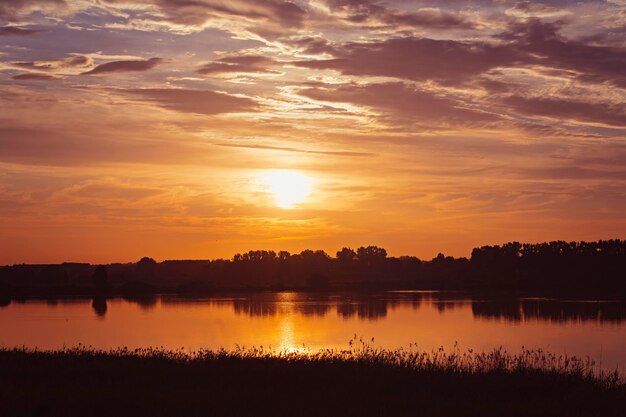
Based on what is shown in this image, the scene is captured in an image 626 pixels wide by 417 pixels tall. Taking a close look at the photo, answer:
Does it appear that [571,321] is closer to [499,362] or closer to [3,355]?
[499,362]

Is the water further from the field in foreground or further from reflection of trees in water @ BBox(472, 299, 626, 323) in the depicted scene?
the field in foreground

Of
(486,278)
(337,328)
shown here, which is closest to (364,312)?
(337,328)

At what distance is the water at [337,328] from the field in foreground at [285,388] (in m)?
11.1

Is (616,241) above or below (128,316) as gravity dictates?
above

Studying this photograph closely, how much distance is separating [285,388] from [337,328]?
3272 cm

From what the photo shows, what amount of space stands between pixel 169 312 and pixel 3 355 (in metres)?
46.0

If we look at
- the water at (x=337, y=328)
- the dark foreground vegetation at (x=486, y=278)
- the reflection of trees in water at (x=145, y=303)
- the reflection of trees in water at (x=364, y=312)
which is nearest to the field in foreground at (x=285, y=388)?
the water at (x=337, y=328)

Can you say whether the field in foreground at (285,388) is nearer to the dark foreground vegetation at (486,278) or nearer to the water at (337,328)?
the water at (337,328)

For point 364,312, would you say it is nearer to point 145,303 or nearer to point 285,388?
point 145,303

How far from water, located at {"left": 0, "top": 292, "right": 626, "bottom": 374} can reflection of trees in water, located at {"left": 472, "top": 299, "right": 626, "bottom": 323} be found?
86 millimetres

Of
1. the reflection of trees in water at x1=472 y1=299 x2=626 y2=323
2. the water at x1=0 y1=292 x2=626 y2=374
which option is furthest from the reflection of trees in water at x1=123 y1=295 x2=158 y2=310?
the reflection of trees in water at x1=472 y1=299 x2=626 y2=323

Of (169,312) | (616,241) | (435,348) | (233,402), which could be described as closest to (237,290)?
(169,312)

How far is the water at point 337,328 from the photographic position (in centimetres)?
4203

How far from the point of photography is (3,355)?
1139 inches
